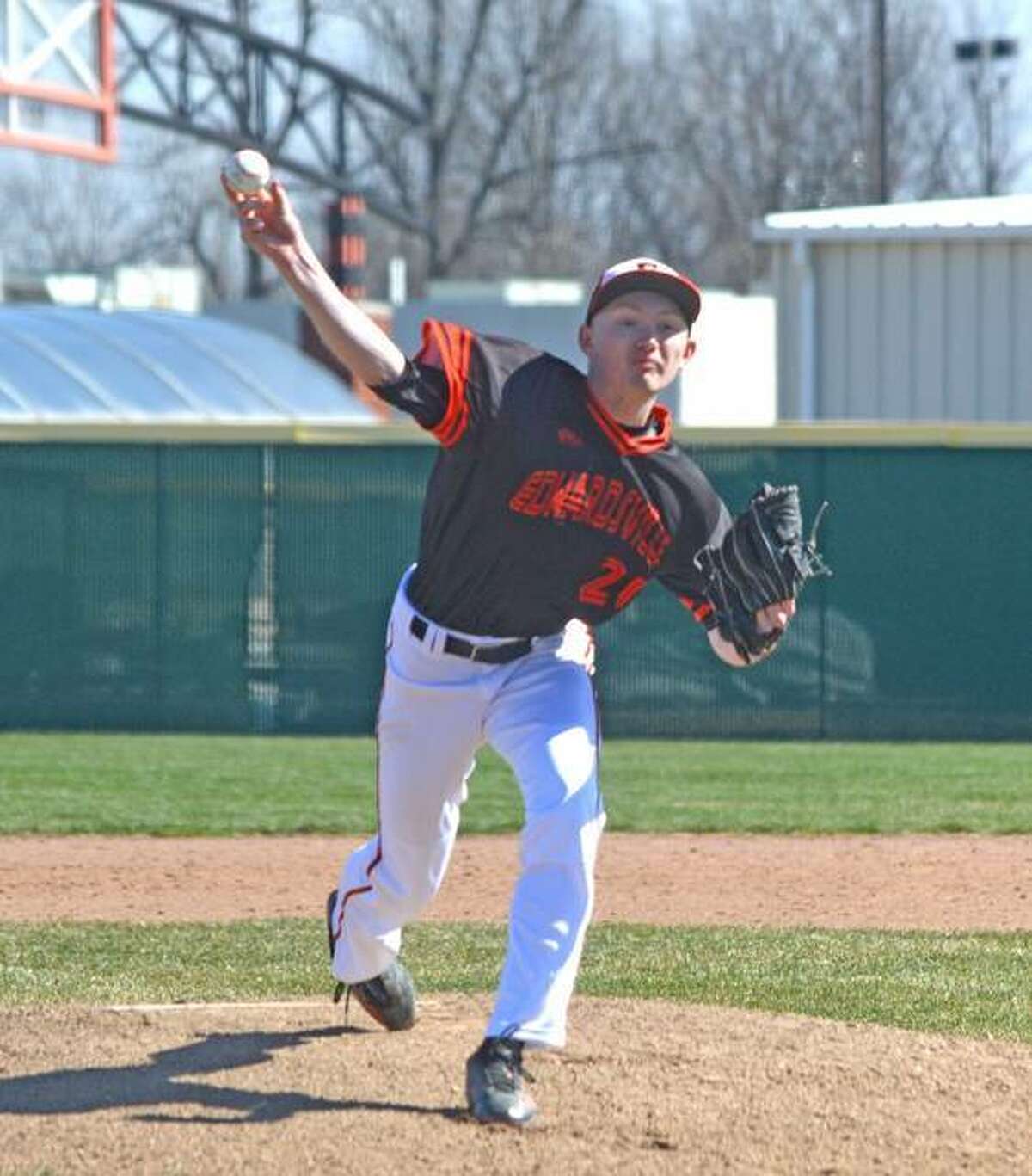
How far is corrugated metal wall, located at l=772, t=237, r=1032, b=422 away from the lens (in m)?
17.0

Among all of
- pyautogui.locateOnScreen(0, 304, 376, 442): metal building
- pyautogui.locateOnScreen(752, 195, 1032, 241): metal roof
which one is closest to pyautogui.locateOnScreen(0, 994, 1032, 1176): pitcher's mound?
pyautogui.locateOnScreen(752, 195, 1032, 241): metal roof

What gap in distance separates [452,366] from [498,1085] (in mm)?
1466

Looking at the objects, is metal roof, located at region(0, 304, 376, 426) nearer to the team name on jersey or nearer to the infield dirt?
the infield dirt

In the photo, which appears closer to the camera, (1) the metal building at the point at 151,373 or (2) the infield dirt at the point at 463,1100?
(2) the infield dirt at the point at 463,1100

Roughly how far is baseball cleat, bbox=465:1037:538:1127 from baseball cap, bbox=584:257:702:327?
1.58 m

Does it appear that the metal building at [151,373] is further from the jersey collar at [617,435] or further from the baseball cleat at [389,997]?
the jersey collar at [617,435]

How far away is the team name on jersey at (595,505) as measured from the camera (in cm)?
534

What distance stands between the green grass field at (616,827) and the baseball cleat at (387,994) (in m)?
0.92

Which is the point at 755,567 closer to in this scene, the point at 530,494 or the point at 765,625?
the point at 765,625

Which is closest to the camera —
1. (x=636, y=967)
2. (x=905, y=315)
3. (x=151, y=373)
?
(x=636, y=967)

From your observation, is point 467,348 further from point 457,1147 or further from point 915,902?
point 915,902

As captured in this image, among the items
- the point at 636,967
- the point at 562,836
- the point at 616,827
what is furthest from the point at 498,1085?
the point at 616,827

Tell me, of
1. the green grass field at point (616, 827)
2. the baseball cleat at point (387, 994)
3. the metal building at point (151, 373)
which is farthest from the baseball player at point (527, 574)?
the metal building at point (151, 373)

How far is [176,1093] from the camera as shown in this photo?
541cm
